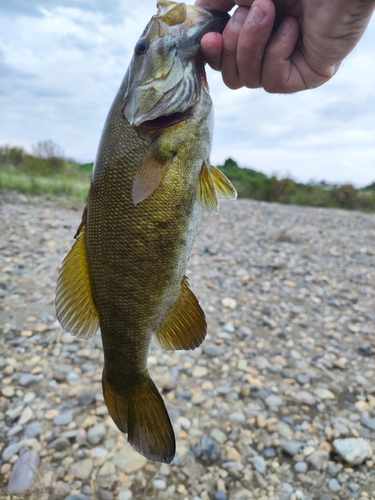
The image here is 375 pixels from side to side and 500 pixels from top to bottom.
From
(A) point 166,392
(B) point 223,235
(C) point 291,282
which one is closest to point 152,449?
(A) point 166,392

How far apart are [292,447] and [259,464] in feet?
1.21

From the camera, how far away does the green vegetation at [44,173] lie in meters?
12.9

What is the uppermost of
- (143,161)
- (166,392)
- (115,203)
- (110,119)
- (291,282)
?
(110,119)

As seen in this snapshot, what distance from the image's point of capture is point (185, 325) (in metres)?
1.84

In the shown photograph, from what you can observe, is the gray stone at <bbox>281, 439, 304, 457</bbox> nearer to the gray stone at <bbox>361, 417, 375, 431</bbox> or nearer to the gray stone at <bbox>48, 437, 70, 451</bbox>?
the gray stone at <bbox>361, 417, 375, 431</bbox>

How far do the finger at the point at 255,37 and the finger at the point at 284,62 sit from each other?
0.06 metres

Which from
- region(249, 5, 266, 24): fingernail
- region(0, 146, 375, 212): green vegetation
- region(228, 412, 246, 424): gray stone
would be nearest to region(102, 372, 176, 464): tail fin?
region(249, 5, 266, 24): fingernail

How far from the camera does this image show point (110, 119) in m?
1.78

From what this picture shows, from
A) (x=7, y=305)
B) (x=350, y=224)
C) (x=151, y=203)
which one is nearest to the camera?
(x=151, y=203)

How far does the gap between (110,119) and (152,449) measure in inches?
58.1

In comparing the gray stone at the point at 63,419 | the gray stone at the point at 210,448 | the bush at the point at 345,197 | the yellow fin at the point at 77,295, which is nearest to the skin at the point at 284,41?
the yellow fin at the point at 77,295

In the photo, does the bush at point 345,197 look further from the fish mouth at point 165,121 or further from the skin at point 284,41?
the fish mouth at point 165,121

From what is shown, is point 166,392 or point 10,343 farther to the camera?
point 10,343

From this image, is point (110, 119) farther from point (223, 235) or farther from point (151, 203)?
point (223, 235)
